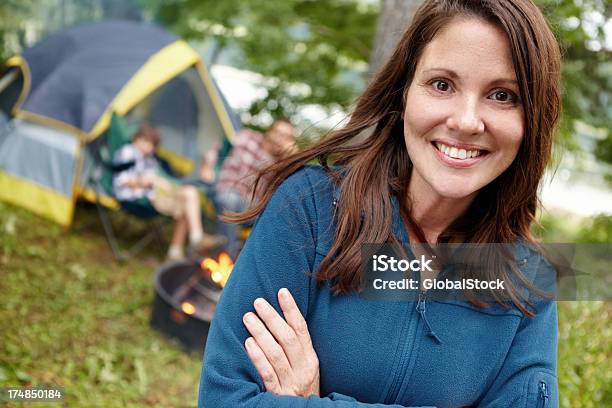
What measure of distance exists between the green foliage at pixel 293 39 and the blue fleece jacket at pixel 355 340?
4755mm

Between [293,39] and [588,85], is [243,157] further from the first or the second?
[588,85]

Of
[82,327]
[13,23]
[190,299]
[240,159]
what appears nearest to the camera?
[82,327]

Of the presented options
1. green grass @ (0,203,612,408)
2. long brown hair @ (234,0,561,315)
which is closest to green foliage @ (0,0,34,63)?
green grass @ (0,203,612,408)

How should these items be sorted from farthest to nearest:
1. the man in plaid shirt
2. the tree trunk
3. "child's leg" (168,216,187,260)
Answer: "child's leg" (168,216,187,260) → the man in plaid shirt → the tree trunk


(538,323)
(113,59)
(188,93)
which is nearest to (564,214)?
(188,93)

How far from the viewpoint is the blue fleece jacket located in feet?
4.19

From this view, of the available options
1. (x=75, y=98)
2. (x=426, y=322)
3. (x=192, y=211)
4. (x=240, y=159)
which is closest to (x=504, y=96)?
(x=426, y=322)

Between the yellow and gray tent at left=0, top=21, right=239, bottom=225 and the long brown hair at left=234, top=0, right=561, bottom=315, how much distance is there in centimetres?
458

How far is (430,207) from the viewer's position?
4.68 feet

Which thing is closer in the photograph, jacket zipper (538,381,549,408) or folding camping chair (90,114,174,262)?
jacket zipper (538,381,549,408)

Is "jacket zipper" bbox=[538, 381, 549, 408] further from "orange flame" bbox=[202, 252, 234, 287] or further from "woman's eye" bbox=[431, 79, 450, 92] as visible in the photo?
"orange flame" bbox=[202, 252, 234, 287]

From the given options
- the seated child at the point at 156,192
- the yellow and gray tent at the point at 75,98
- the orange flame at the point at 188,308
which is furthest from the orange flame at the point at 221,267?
the yellow and gray tent at the point at 75,98

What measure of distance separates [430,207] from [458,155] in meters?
0.18

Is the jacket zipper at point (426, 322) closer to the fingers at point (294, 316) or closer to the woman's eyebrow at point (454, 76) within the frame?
the fingers at point (294, 316)
